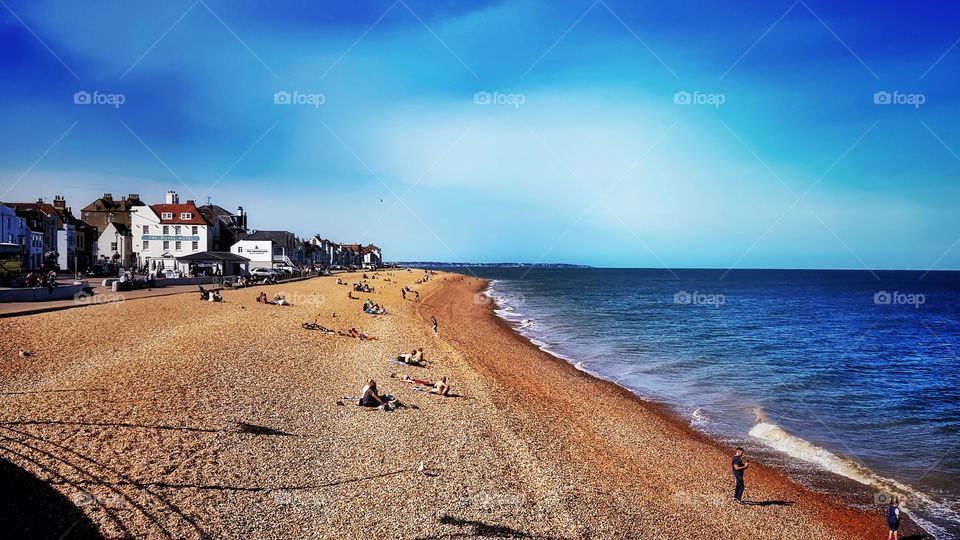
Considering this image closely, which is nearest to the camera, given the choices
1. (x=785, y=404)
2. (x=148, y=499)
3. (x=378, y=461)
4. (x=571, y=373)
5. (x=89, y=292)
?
(x=148, y=499)

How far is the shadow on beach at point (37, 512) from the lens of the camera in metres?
7.83

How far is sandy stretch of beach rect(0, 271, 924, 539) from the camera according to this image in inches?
359

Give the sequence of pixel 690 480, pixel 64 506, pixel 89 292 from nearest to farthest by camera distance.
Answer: pixel 64 506 < pixel 690 480 < pixel 89 292

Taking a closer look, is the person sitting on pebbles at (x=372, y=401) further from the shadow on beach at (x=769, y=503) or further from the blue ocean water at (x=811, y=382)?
the blue ocean water at (x=811, y=382)

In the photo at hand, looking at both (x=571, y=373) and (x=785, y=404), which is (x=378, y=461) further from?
(x=785, y=404)

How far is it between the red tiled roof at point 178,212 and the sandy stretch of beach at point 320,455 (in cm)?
4864

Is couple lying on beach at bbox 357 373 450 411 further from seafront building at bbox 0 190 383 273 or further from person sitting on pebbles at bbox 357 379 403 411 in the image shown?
seafront building at bbox 0 190 383 273

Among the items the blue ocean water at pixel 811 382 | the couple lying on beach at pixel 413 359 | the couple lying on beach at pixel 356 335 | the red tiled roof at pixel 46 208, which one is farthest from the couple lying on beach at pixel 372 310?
the red tiled roof at pixel 46 208

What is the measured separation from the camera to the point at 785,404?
2241cm

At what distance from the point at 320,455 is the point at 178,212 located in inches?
2548

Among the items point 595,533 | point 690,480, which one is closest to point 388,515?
point 595,533

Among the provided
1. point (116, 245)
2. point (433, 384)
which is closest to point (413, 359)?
point (433, 384)

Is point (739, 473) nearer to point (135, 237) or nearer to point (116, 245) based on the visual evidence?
point (135, 237)

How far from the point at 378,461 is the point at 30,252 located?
57.1 m
